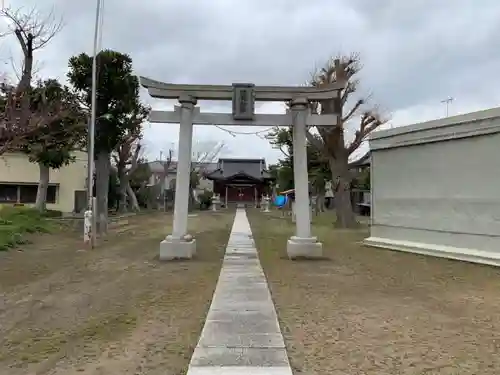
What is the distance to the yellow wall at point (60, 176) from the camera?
30.6 meters

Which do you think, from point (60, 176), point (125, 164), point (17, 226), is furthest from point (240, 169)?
point (17, 226)

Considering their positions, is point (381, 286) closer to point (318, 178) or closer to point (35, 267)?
point (35, 267)

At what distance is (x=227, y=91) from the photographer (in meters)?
11.7

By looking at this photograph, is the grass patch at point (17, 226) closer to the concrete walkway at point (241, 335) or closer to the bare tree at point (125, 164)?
the concrete walkway at point (241, 335)

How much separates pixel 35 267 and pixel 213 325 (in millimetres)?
6199

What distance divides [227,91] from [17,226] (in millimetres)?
8593

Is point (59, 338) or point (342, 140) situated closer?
point (59, 338)

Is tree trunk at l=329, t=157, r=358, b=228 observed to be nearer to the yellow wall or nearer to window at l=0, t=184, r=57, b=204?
the yellow wall

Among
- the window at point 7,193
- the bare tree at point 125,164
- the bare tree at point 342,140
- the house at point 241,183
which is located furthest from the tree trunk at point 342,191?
the house at point 241,183

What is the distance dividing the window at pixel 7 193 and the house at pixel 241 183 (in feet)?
71.5

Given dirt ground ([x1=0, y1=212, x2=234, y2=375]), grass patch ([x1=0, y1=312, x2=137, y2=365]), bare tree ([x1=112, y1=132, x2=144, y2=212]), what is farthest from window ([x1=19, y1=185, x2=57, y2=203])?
grass patch ([x1=0, y1=312, x2=137, y2=365])

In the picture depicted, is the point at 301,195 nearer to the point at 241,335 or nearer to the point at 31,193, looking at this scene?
the point at 241,335

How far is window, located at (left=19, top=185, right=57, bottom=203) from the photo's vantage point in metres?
31.4

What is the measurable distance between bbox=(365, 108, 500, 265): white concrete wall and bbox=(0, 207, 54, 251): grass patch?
9584 millimetres
